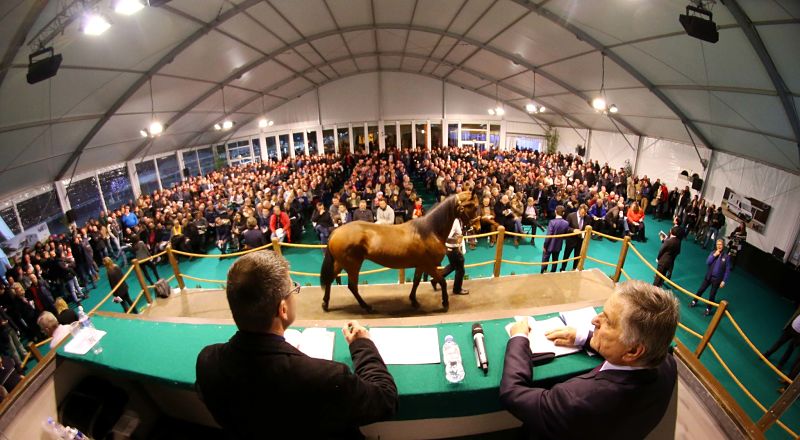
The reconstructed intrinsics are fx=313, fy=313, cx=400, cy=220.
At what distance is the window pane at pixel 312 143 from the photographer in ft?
80.3

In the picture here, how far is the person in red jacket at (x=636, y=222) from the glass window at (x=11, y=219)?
64.1 ft

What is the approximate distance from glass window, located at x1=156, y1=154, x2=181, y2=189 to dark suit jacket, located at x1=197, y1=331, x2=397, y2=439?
21.1 metres

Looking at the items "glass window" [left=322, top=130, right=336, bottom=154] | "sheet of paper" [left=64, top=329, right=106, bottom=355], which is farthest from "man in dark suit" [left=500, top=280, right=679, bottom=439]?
"glass window" [left=322, top=130, right=336, bottom=154]

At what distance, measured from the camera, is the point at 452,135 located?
82.6ft

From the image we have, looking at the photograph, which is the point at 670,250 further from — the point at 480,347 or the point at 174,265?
the point at 174,265

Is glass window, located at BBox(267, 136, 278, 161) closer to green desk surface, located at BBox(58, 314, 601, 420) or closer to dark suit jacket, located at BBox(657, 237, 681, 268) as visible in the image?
green desk surface, located at BBox(58, 314, 601, 420)

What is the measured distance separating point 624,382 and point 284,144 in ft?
86.1

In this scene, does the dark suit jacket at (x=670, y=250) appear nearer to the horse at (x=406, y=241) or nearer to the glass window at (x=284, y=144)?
the horse at (x=406, y=241)

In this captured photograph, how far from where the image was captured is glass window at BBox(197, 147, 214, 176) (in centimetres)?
2140

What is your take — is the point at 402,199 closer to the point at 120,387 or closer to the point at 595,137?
the point at 120,387

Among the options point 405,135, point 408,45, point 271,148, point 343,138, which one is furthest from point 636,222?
point 271,148

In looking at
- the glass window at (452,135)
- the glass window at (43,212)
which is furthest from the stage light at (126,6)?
the glass window at (452,135)

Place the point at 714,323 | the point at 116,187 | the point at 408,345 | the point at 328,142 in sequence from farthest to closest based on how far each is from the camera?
1. the point at 328,142
2. the point at 116,187
3. the point at 714,323
4. the point at 408,345

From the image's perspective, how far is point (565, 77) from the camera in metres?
12.3
